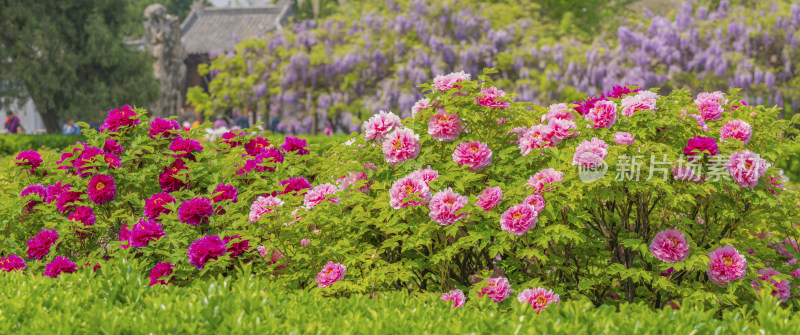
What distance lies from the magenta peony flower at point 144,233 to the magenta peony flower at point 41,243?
748 mm

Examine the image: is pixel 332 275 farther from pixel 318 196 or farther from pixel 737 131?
pixel 737 131

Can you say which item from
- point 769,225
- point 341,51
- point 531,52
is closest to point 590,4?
point 531,52

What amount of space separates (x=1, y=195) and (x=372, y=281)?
12.0ft

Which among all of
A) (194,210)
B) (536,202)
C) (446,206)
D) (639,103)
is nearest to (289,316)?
(446,206)

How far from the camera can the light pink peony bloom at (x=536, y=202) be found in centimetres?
372

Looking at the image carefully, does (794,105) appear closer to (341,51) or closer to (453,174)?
(341,51)

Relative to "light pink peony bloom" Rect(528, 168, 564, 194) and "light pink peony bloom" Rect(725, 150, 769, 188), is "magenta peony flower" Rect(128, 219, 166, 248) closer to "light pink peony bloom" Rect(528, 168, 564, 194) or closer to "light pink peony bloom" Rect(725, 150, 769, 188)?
"light pink peony bloom" Rect(528, 168, 564, 194)

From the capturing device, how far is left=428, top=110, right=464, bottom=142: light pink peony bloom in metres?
4.17

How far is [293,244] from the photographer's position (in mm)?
4391

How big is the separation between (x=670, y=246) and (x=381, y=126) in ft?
5.71

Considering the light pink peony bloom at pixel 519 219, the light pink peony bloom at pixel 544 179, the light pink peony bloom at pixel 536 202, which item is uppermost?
the light pink peony bloom at pixel 544 179

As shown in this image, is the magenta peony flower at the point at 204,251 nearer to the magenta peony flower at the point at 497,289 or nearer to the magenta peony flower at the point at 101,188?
the magenta peony flower at the point at 101,188

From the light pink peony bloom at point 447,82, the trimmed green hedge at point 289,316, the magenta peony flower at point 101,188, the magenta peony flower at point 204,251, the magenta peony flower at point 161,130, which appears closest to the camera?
the trimmed green hedge at point 289,316

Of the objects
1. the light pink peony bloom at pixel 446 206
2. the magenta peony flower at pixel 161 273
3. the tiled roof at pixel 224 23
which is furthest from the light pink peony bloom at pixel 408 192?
the tiled roof at pixel 224 23
